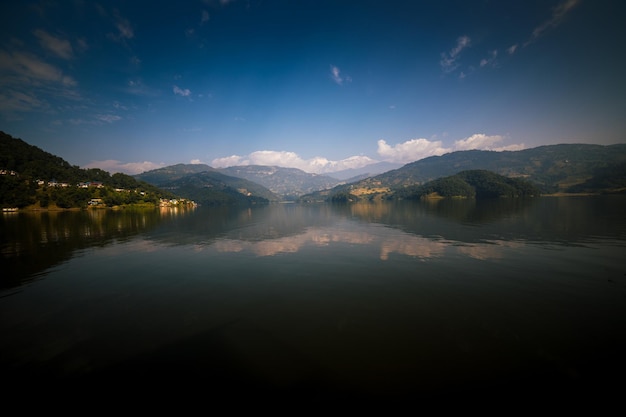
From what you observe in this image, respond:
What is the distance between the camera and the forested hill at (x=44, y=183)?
116625 mm

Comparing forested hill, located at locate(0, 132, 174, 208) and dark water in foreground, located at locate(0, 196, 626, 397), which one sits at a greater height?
forested hill, located at locate(0, 132, 174, 208)

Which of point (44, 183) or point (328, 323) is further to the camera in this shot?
point (44, 183)

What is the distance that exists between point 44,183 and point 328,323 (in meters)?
204

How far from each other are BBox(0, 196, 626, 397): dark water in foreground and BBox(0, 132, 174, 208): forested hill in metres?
143

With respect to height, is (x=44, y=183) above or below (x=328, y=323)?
above

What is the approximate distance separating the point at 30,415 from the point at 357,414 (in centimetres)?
950

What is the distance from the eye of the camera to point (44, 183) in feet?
454

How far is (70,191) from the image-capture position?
132750 mm

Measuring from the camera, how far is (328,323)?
12125mm

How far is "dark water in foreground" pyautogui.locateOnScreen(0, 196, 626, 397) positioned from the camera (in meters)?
8.42

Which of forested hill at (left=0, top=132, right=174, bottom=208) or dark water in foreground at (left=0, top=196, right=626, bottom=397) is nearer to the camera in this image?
dark water in foreground at (left=0, top=196, right=626, bottom=397)

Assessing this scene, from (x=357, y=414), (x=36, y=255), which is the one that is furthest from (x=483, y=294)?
(x=36, y=255)

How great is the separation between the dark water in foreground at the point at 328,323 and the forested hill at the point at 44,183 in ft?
469

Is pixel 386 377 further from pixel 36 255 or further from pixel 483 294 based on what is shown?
pixel 36 255
